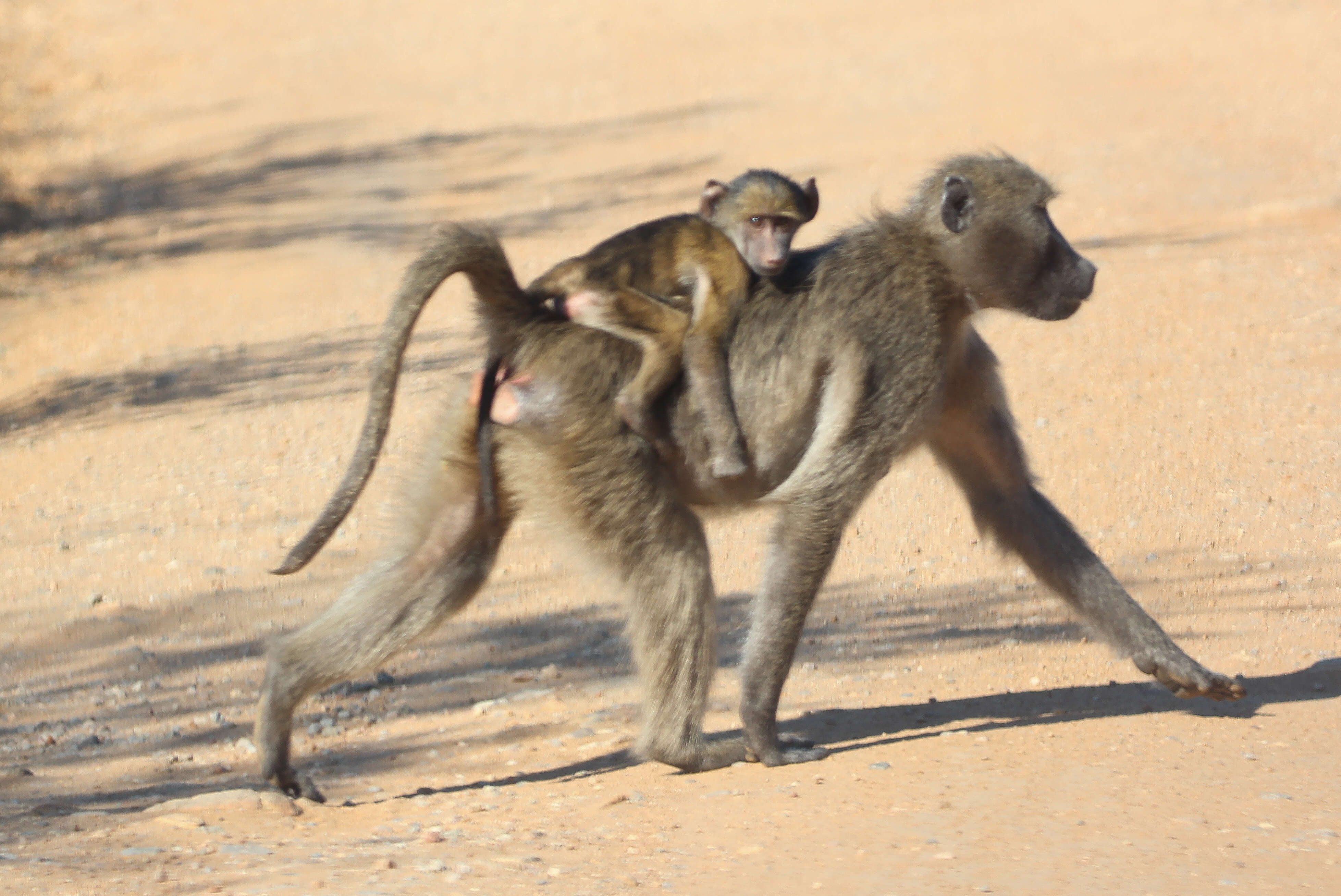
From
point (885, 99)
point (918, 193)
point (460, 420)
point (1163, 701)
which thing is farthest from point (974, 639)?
point (885, 99)

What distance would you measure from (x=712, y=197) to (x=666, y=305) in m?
0.68

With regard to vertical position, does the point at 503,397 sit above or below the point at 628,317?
below

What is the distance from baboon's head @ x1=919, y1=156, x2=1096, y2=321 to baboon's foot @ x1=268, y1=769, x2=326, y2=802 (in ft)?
7.63

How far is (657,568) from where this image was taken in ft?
14.6

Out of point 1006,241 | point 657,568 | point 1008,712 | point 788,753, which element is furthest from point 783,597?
point 1006,241

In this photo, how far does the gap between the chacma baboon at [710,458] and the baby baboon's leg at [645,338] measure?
4cm

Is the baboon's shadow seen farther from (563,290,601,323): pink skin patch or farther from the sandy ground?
(563,290,601,323): pink skin patch

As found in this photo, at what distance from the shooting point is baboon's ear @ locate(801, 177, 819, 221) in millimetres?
4895

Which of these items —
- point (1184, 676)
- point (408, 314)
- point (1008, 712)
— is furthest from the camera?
point (1008, 712)

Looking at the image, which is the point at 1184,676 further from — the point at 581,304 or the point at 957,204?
the point at 581,304

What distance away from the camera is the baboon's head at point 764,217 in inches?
187

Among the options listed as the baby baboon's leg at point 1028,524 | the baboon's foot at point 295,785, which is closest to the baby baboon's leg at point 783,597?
the baby baboon's leg at point 1028,524

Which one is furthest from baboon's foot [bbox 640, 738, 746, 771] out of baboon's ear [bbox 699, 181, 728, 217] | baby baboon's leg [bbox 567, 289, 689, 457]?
baboon's ear [bbox 699, 181, 728, 217]

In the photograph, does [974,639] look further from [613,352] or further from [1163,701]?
[613,352]
